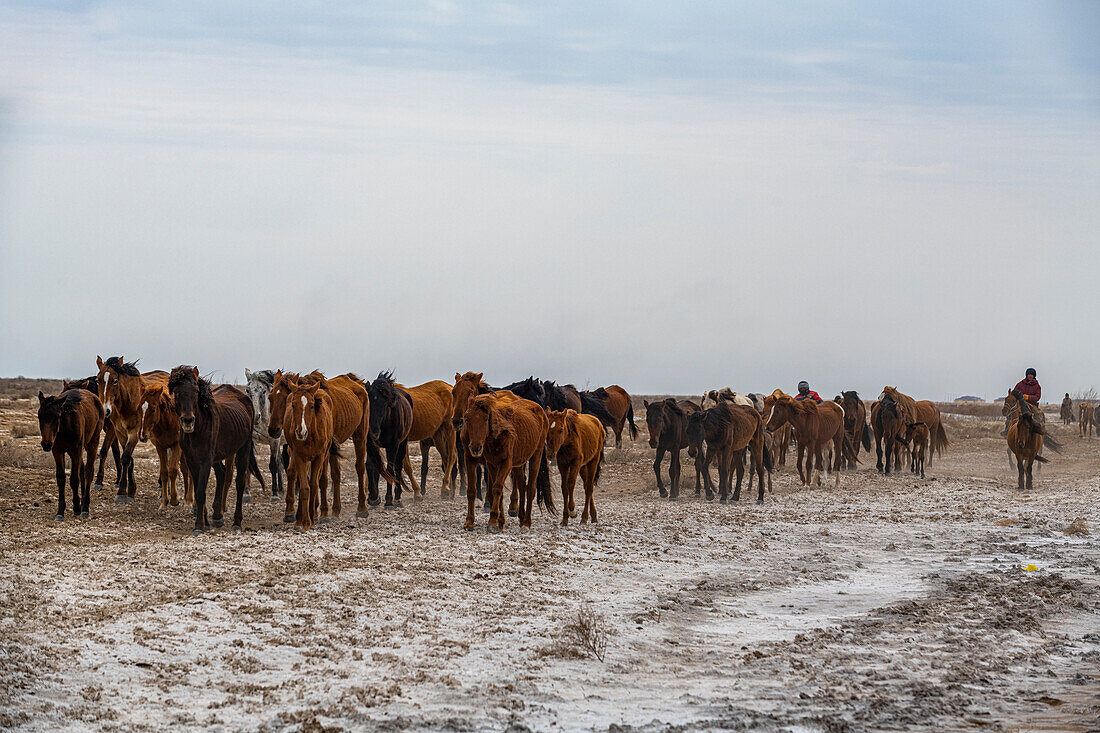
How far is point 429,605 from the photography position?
10156 mm

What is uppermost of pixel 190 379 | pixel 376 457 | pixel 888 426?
pixel 190 379

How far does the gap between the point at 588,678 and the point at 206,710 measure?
2.70 metres

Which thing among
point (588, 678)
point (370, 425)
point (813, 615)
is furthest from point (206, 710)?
point (370, 425)

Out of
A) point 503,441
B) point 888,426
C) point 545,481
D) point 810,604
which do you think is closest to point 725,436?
point 545,481

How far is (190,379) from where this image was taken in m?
14.3

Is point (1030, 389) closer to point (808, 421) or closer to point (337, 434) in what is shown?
point (808, 421)

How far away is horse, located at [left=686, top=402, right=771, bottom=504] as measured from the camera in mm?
21000

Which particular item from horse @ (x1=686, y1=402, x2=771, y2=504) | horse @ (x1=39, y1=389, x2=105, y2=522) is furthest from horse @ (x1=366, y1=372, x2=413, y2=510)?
horse @ (x1=686, y1=402, x2=771, y2=504)

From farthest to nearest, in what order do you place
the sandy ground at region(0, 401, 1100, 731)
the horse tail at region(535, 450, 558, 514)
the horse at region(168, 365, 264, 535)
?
1. the horse tail at region(535, 450, 558, 514)
2. the horse at region(168, 365, 264, 535)
3. the sandy ground at region(0, 401, 1100, 731)

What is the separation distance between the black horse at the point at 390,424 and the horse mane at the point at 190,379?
12.4 ft

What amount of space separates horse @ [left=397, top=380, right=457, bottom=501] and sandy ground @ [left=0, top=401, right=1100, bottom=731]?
3563 mm

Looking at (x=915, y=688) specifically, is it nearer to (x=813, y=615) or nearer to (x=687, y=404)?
(x=813, y=615)

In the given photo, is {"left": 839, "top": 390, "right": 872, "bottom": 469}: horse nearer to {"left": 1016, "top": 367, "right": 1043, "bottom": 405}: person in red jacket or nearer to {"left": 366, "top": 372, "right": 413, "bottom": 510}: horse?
{"left": 1016, "top": 367, "right": 1043, "bottom": 405}: person in red jacket

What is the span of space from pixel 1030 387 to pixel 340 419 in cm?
1805
